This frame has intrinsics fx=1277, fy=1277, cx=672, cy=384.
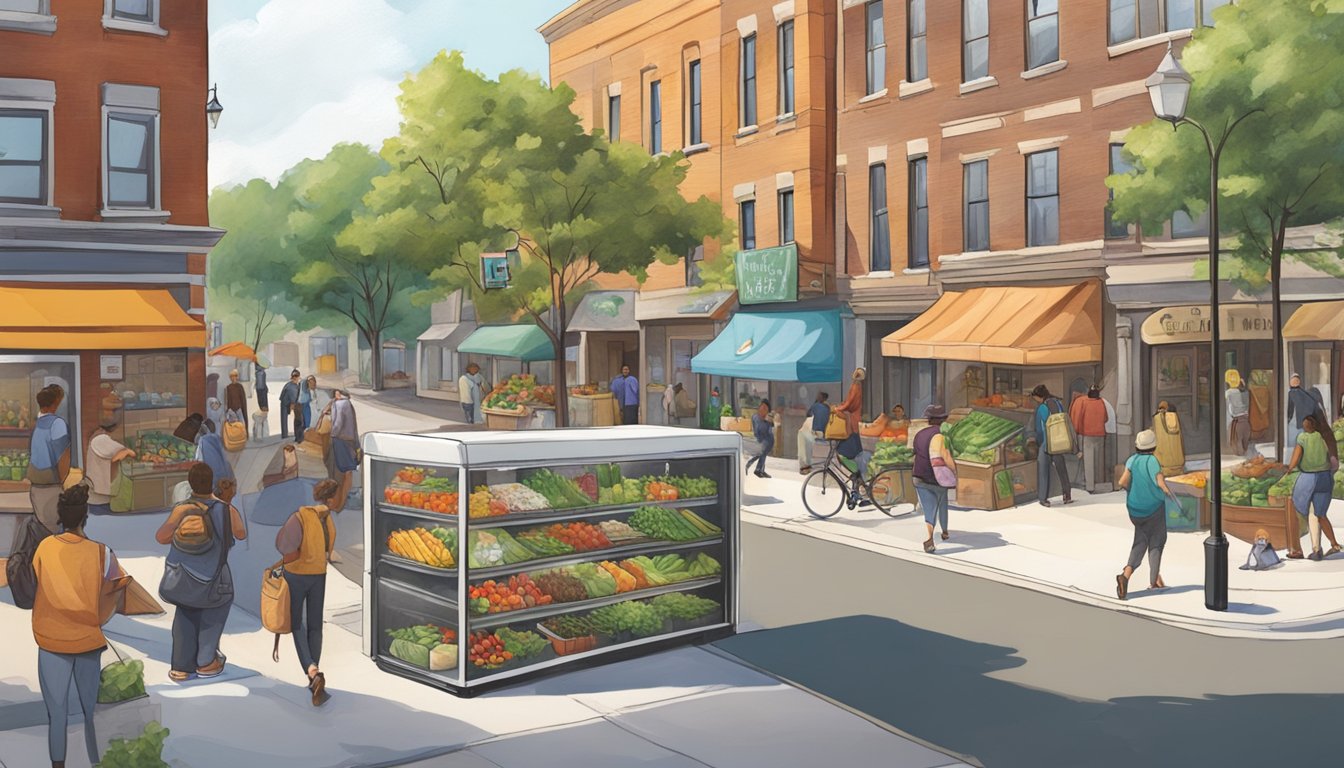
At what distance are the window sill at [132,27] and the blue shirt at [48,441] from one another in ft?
32.7

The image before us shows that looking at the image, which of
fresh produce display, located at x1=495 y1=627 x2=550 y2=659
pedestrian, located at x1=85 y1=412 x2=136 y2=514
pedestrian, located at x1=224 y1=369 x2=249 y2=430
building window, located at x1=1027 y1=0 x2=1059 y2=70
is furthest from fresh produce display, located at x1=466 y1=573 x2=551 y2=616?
pedestrian, located at x1=224 y1=369 x2=249 y2=430

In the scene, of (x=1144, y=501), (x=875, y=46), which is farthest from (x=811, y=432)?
(x=1144, y=501)

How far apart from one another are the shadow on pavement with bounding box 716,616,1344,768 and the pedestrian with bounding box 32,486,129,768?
559 centimetres

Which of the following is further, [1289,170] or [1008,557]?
[1289,170]

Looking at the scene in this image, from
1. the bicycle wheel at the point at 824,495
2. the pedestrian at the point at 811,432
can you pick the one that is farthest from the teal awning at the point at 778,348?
the bicycle wheel at the point at 824,495

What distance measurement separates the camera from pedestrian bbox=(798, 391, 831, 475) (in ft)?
80.1

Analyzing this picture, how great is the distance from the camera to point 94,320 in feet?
68.0

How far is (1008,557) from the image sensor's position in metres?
16.8

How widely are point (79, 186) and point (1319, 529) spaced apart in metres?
19.8

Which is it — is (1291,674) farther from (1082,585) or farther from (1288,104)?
(1288,104)

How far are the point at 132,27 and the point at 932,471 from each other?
51.2ft

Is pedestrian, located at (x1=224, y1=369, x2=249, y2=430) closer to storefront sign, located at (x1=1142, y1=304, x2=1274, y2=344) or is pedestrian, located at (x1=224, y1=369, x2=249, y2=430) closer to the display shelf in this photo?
the display shelf

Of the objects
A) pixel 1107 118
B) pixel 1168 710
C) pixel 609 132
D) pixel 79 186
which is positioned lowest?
pixel 1168 710

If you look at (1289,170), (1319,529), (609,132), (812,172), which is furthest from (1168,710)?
(609,132)
